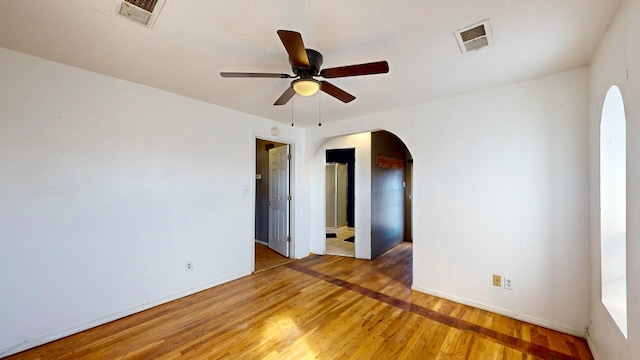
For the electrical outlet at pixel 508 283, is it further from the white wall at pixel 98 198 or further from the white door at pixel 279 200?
the white wall at pixel 98 198

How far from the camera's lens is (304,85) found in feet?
5.76

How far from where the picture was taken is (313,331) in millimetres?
2104

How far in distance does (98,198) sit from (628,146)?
3911 mm

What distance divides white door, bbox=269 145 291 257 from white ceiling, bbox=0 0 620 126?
6.41ft

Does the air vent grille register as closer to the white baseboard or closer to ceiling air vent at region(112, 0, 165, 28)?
ceiling air vent at region(112, 0, 165, 28)

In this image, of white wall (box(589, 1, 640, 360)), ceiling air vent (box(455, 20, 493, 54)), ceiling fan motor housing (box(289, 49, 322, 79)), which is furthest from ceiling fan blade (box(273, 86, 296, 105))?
white wall (box(589, 1, 640, 360))

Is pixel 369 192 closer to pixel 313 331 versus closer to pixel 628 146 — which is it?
pixel 313 331

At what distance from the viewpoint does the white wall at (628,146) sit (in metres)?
1.19

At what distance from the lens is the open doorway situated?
13.5 feet

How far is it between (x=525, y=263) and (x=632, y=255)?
1.14 m

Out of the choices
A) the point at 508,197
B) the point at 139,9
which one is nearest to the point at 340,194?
the point at 508,197

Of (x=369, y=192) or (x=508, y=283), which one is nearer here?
(x=508, y=283)

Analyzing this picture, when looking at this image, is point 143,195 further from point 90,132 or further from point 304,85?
point 304,85

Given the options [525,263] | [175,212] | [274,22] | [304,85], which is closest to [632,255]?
[525,263]
